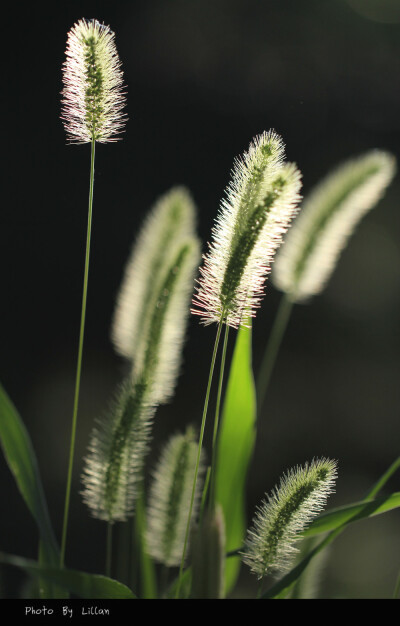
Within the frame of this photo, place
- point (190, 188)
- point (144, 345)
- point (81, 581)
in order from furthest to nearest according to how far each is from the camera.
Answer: point (190, 188)
point (144, 345)
point (81, 581)

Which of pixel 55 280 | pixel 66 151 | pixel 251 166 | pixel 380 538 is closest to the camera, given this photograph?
pixel 251 166

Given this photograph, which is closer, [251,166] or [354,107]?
[251,166]

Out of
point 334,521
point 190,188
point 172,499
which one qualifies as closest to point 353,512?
point 334,521

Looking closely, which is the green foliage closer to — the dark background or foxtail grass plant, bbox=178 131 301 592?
foxtail grass plant, bbox=178 131 301 592

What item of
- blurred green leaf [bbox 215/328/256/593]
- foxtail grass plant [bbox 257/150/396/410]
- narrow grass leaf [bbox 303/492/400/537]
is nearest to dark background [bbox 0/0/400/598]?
foxtail grass plant [bbox 257/150/396/410]

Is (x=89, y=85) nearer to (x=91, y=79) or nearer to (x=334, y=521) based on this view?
(x=91, y=79)
